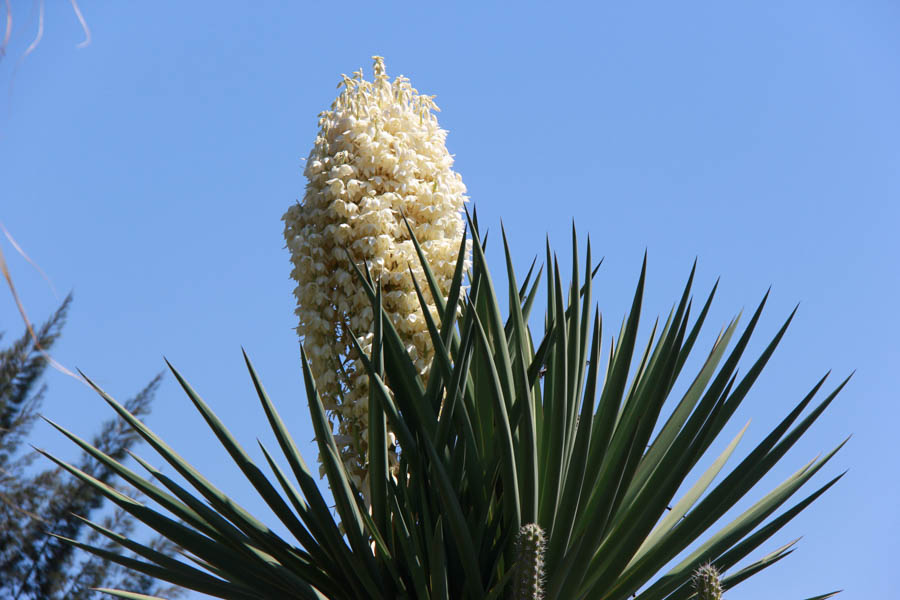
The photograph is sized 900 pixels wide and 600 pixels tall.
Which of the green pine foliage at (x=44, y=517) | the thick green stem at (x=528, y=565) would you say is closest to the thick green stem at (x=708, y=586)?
the thick green stem at (x=528, y=565)

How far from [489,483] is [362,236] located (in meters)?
0.90

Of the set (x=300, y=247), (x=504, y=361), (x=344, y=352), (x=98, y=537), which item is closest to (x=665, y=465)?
(x=504, y=361)

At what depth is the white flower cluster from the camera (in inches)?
105

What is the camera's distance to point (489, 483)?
2248 mm

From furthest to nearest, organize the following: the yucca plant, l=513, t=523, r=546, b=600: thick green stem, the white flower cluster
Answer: the white flower cluster
the yucca plant
l=513, t=523, r=546, b=600: thick green stem

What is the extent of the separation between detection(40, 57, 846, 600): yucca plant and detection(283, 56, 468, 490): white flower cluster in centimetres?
22

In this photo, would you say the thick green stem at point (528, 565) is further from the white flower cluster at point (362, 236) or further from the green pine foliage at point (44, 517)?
the green pine foliage at point (44, 517)

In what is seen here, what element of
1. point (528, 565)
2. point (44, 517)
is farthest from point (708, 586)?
point (44, 517)

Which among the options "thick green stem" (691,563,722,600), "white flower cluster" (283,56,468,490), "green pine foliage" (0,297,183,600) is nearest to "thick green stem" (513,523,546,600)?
"thick green stem" (691,563,722,600)

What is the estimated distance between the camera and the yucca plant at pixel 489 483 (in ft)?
6.77

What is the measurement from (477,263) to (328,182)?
660mm

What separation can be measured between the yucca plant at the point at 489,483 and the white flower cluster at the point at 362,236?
216mm

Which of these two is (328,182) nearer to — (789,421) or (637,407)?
(637,407)

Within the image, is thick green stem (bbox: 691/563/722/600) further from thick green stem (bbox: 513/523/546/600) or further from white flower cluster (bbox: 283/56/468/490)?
white flower cluster (bbox: 283/56/468/490)
